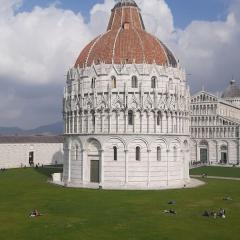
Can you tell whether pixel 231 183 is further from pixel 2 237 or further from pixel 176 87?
pixel 2 237

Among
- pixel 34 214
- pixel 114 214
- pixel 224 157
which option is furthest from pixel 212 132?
pixel 34 214

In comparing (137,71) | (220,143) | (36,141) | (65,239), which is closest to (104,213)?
(65,239)

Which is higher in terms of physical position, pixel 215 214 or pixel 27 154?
pixel 27 154

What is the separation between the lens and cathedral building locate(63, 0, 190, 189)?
62.8 m

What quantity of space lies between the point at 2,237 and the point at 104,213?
11.8 m

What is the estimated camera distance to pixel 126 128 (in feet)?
206

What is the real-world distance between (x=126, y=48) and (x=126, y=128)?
12.3 metres

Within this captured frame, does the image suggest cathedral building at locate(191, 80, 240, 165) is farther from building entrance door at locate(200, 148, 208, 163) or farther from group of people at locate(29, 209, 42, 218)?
group of people at locate(29, 209, 42, 218)

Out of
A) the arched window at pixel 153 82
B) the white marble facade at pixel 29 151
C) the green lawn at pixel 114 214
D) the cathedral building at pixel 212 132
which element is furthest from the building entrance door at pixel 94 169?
the cathedral building at pixel 212 132

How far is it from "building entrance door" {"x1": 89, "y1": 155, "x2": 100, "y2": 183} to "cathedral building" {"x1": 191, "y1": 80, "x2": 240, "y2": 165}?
58768mm

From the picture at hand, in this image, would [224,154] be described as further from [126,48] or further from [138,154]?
Result: [126,48]

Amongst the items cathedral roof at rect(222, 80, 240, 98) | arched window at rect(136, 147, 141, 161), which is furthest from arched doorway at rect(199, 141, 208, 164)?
arched window at rect(136, 147, 141, 161)

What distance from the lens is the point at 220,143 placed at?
118 meters

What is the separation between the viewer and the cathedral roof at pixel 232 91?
146750 mm
